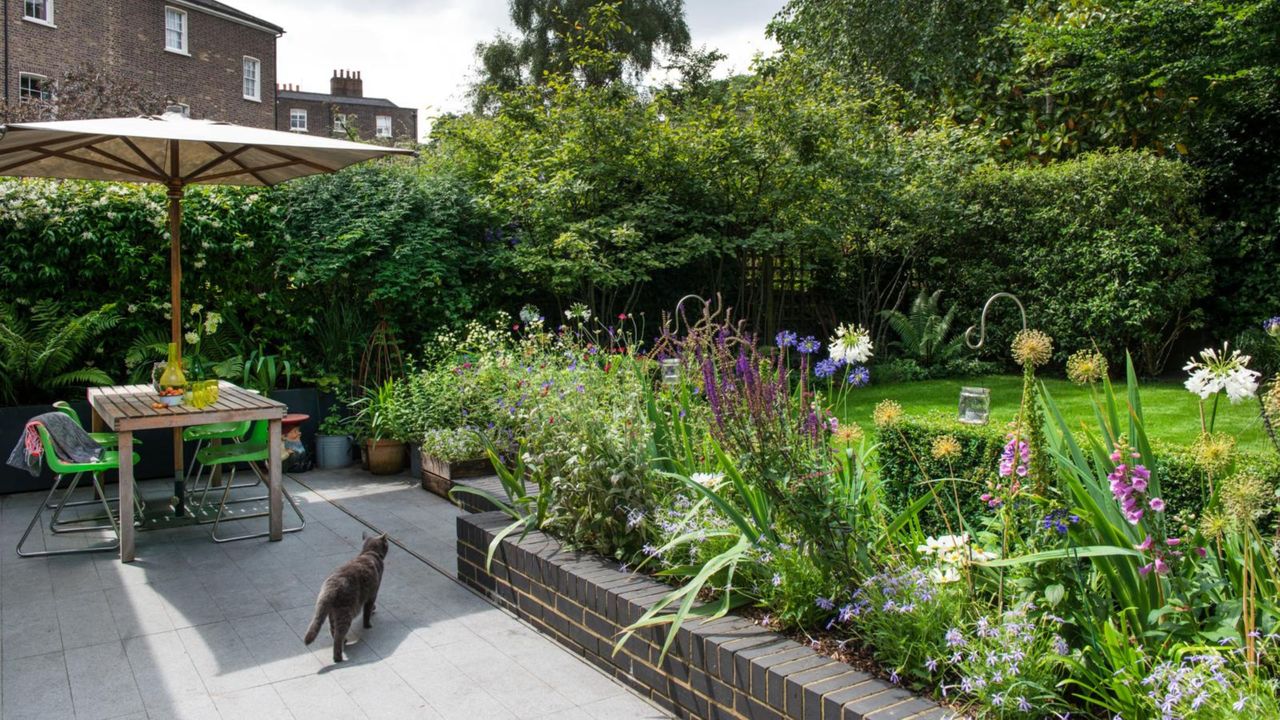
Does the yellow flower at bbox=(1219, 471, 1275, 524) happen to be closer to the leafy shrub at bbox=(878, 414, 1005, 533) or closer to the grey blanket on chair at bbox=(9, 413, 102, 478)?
the leafy shrub at bbox=(878, 414, 1005, 533)

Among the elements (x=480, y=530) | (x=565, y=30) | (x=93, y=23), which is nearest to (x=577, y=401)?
(x=480, y=530)

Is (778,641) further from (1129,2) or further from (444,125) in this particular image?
(1129,2)

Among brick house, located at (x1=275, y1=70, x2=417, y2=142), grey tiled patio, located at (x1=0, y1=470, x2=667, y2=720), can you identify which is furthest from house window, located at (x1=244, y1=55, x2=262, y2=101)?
grey tiled patio, located at (x1=0, y1=470, x2=667, y2=720)

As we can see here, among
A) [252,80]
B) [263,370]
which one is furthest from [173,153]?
[252,80]

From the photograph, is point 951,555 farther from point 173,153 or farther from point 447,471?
point 173,153

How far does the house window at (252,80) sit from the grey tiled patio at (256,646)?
2331 cm

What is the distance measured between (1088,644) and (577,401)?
2287mm

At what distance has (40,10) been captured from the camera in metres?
19.9

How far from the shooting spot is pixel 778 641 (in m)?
2.62

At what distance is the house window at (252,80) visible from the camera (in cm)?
2527

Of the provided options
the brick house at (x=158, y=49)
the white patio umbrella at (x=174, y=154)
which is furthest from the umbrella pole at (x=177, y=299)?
the brick house at (x=158, y=49)

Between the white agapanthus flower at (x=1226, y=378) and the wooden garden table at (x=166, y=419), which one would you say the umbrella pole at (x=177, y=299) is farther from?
the white agapanthus flower at (x=1226, y=378)

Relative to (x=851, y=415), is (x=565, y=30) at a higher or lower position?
higher

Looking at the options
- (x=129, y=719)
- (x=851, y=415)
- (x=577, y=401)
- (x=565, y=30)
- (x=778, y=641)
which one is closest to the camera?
(x=778, y=641)
